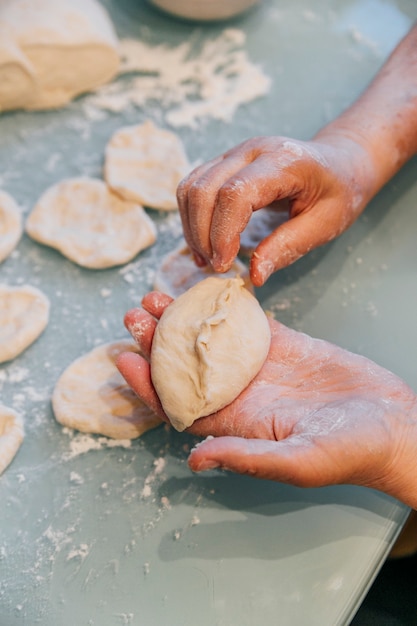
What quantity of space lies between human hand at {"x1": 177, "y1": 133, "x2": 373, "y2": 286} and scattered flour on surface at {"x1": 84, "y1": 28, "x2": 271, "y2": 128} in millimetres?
795

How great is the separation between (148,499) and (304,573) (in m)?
0.41

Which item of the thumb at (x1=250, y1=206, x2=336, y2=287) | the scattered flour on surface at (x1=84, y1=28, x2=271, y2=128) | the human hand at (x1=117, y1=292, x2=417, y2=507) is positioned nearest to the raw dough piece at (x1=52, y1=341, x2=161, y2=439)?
the human hand at (x1=117, y1=292, x2=417, y2=507)

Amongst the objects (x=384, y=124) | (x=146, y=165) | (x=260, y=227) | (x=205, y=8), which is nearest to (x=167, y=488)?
(x=260, y=227)

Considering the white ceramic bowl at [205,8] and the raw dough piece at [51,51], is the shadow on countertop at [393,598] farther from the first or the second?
the white ceramic bowl at [205,8]

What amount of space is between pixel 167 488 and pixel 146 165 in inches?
45.2

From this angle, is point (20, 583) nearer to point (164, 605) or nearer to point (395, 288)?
point (164, 605)

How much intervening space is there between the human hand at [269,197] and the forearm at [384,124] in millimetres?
129

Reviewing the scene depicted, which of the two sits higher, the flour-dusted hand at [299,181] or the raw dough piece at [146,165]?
the flour-dusted hand at [299,181]

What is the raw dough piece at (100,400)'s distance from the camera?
154cm

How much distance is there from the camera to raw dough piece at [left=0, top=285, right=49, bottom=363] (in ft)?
5.50

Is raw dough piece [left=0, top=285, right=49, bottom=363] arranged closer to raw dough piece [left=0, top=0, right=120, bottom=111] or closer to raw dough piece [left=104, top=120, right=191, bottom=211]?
raw dough piece [left=104, top=120, right=191, bottom=211]

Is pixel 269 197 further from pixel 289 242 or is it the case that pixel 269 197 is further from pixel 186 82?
pixel 186 82

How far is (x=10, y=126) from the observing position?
2.26 metres

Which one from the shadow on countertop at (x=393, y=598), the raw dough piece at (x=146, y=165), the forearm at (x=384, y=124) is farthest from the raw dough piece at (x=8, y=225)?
the shadow on countertop at (x=393, y=598)
